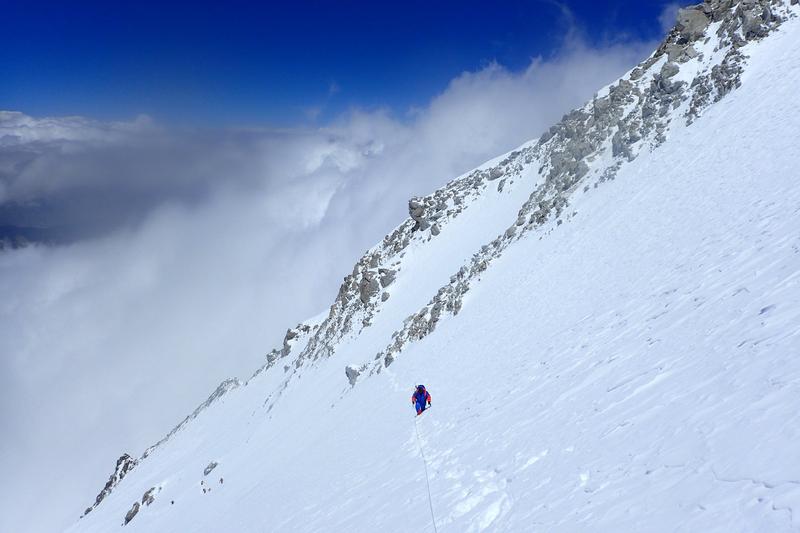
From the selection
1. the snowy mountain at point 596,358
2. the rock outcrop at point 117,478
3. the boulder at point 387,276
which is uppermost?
the boulder at point 387,276

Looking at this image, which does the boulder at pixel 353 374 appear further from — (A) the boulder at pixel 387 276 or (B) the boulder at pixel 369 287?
(A) the boulder at pixel 387 276

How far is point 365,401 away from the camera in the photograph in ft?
88.5

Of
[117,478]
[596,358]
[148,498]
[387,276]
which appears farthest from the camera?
[117,478]

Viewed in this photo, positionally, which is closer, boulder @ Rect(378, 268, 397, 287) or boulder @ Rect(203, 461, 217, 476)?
boulder @ Rect(203, 461, 217, 476)

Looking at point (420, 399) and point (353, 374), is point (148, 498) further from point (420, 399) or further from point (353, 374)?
point (420, 399)

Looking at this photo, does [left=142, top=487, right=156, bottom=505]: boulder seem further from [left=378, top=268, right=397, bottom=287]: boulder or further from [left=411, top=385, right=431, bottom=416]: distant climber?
[left=411, top=385, right=431, bottom=416]: distant climber

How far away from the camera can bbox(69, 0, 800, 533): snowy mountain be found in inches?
268

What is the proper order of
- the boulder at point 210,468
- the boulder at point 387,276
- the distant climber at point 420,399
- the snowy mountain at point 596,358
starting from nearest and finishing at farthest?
the snowy mountain at point 596,358
the distant climber at point 420,399
the boulder at point 210,468
the boulder at point 387,276

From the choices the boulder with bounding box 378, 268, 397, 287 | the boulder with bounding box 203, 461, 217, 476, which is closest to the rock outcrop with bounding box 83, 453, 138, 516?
the boulder with bounding box 203, 461, 217, 476

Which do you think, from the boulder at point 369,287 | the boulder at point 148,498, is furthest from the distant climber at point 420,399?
the boulder at point 369,287

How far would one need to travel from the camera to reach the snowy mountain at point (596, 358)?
22.3ft

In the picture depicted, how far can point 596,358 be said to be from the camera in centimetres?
1230

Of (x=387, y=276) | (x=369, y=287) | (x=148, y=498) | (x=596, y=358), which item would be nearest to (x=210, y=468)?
(x=148, y=498)

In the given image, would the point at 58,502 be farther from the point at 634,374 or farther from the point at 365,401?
the point at 634,374
